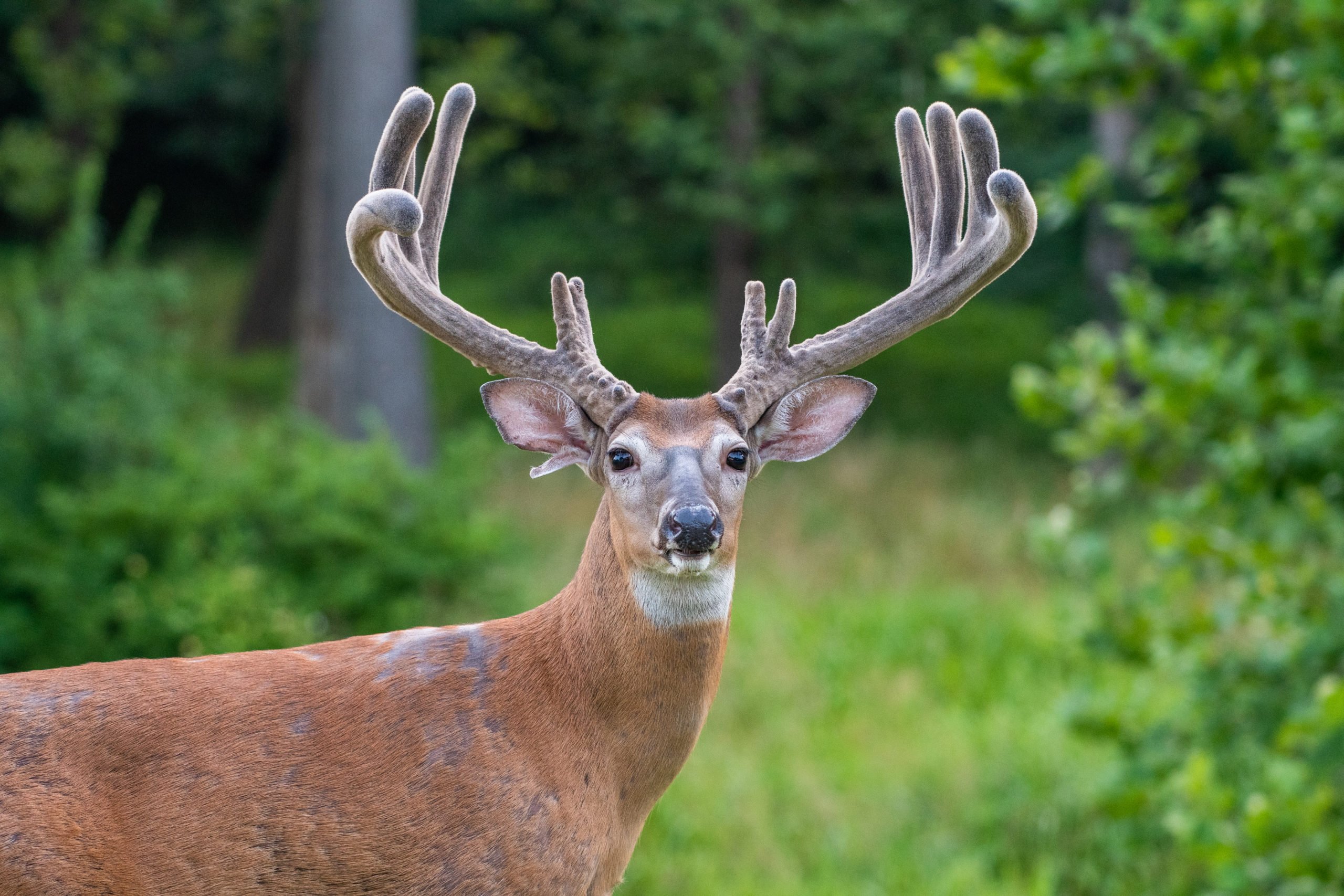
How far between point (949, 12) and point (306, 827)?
15.0m

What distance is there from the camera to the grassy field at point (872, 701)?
663cm

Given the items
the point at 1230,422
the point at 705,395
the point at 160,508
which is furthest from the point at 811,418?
the point at 160,508

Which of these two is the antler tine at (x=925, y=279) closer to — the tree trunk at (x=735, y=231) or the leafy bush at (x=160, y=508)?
the leafy bush at (x=160, y=508)

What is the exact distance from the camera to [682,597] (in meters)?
2.22

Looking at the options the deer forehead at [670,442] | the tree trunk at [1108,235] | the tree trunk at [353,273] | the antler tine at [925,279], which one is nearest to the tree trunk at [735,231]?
the tree trunk at [1108,235]

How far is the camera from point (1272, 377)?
15.5 ft

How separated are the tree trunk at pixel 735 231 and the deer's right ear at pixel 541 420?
12590mm

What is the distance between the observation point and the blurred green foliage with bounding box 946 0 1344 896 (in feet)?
14.3

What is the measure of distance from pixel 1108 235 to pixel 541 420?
13.2m

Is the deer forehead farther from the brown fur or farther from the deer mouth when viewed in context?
the deer mouth

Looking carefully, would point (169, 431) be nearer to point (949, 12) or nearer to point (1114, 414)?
point (1114, 414)

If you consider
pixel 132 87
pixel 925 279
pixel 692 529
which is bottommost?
pixel 692 529

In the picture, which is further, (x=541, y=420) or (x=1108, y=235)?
(x=1108, y=235)

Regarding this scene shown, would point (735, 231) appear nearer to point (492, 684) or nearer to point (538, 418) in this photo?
point (538, 418)
